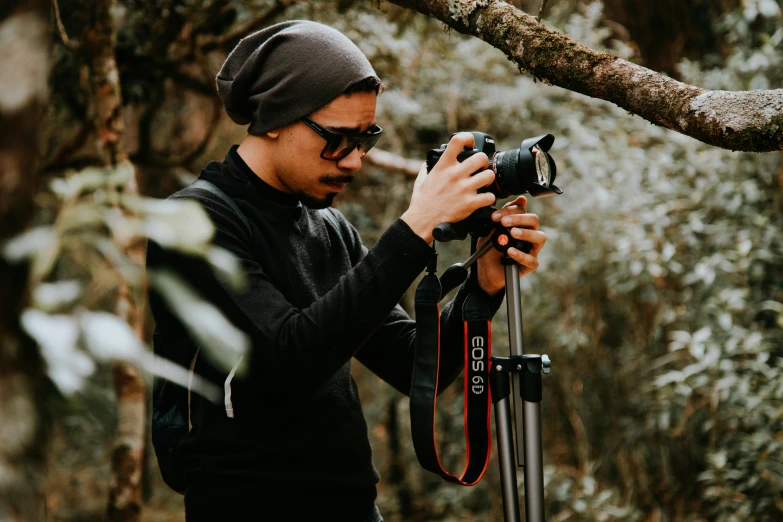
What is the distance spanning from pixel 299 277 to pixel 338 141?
0.28 meters

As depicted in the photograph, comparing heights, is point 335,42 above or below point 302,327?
above

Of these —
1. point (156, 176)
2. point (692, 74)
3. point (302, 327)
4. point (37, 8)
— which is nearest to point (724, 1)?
point (692, 74)

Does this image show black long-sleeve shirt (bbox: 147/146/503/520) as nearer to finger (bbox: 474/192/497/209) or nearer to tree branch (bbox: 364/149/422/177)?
finger (bbox: 474/192/497/209)

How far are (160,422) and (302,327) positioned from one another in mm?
422

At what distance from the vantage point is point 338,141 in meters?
1.55

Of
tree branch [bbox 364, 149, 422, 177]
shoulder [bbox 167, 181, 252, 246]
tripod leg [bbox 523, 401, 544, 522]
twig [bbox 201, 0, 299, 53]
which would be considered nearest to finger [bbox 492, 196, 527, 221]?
tripod leg [bbox 523, 401, 544, 522]

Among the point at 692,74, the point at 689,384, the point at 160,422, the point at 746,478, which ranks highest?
the point at 692,74

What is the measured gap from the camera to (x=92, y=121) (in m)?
3.45

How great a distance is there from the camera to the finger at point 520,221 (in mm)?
1527

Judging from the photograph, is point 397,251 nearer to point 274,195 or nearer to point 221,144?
point 274,195

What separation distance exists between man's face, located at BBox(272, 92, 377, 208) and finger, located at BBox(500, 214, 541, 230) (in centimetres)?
32

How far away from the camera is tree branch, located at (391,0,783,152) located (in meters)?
1.19

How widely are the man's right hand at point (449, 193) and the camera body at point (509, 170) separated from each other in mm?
40

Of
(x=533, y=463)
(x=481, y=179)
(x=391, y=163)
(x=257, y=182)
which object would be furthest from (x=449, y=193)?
(x=391, y=163)
